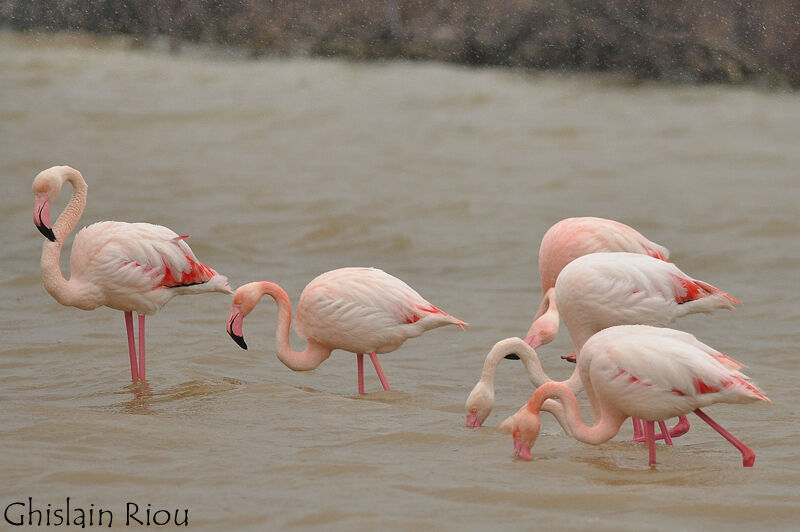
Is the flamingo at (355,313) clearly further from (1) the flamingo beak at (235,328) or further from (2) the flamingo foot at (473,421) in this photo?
(2) the flamingo foot at (473,421)

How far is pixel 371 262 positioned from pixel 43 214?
442cm

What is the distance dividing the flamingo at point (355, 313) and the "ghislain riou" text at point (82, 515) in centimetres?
194

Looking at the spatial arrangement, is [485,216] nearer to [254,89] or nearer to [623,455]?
[254,89]

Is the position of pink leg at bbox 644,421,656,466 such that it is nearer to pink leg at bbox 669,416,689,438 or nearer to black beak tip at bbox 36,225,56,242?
pink leg at bbox 669,416,689,438

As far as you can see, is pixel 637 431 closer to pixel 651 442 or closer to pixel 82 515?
pixel 651 442

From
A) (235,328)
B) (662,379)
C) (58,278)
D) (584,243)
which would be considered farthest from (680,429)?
(58,278)

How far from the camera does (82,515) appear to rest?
3748mm

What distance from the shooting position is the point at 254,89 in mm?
15719

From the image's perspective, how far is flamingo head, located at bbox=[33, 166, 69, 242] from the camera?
5.67 metres

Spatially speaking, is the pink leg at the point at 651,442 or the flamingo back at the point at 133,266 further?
the flamingo back at the point at 133,266

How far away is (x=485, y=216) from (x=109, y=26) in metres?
8.19

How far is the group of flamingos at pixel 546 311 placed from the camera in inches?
173

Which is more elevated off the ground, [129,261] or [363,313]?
[129,261]

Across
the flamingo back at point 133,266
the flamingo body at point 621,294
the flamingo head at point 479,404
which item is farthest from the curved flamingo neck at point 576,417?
the flamingo back at point 133,266
